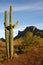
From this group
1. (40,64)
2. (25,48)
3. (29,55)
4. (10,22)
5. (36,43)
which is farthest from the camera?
(36,43)

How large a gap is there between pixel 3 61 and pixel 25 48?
19.1 ft

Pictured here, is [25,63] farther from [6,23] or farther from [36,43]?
[36,43]

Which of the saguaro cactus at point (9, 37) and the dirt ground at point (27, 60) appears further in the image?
the saguaro cactus at point (9, 37)

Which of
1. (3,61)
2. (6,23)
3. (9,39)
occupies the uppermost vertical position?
(6,23)

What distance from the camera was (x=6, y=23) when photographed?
1817 centimetres

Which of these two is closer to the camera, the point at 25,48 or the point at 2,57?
the point at 2,57

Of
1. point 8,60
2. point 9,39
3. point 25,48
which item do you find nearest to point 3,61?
point 8,60

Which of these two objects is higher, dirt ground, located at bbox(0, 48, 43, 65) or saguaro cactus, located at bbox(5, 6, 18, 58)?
saguaro cactus, located at bbox(5, 6, 18, 58)

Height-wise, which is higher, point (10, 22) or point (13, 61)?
point (10, 22)

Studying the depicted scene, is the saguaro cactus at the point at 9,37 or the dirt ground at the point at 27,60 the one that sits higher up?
the saguaro cactus at the point at 9,37

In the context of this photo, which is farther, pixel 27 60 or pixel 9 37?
pixel 9 37

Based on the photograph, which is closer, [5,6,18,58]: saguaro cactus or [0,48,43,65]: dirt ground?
[0,48,43,65]: dirt ground

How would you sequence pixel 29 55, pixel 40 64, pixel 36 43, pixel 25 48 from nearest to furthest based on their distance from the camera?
pixel 40 64 → pixel 29 55 → pixel 25 48 → pixel 36 43

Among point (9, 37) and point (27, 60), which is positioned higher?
point (9, 37)
